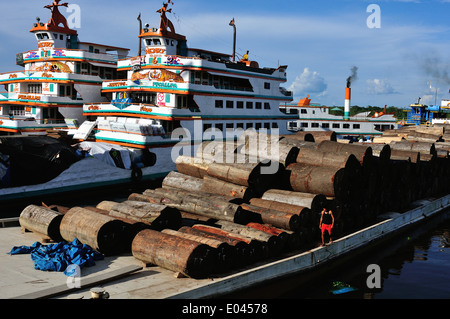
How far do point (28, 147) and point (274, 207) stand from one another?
11.7 metres

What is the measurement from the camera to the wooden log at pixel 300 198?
14.7m

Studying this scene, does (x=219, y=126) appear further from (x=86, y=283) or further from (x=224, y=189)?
(x=86, y=283)

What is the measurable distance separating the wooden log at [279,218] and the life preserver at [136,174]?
1020cm

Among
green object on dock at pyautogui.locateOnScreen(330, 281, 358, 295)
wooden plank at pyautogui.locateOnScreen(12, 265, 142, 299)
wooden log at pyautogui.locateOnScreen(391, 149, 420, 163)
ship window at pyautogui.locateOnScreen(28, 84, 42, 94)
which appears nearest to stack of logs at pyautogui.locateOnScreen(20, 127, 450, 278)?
wooden log at pyautogui.locateOnScreen(391, 149, 420, 163)

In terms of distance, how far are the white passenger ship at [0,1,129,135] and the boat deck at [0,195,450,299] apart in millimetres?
16435

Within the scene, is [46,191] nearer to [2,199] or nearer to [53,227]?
[2,199]

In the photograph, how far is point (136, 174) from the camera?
22750mm

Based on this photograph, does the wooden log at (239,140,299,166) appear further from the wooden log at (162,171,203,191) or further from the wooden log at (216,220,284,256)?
the wooden log at (216,220,284,256)

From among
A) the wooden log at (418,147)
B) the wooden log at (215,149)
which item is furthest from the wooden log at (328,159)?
the wooden log at (418,147)

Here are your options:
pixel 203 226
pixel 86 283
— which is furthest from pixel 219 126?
pixel 86 283

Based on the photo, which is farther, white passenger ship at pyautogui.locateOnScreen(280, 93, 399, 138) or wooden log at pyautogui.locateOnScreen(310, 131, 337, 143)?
white passenger ship at pyautogui.locateOnScreen(280, 93, 399, 138)

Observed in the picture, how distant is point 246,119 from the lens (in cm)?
3225

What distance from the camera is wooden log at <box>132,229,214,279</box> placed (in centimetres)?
1070
